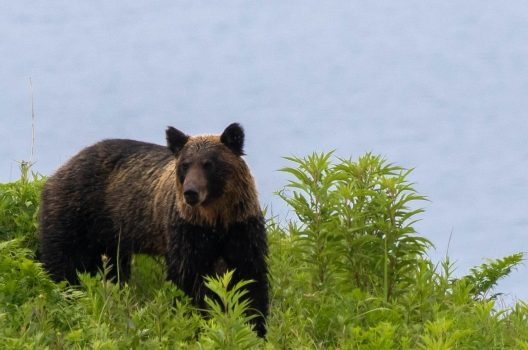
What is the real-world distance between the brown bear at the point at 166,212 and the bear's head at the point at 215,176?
10 millimetres

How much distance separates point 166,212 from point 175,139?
817 millimetres

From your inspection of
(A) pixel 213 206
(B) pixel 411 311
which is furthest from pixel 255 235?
(B) pixel 411 311

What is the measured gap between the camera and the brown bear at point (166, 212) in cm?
973

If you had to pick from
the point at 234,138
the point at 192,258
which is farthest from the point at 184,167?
the point at 192,258

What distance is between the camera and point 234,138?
10.0 meters

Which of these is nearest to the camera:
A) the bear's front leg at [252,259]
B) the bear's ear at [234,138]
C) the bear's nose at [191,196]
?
the bear's nose at [191,196]

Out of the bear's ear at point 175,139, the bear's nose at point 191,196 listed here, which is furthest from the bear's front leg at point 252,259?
the bear's ear at point 175,139

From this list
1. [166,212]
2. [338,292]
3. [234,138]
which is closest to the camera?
[338,292]

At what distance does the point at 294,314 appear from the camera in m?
9.16

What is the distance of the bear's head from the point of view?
9.71 m

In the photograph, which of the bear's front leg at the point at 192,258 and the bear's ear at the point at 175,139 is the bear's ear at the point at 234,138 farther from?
the bear's front leg at the point at 192,258

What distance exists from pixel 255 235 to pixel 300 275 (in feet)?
2.04

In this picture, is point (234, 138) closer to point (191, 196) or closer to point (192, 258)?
point (191, 196)

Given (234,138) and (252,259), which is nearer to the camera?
(252,259)
